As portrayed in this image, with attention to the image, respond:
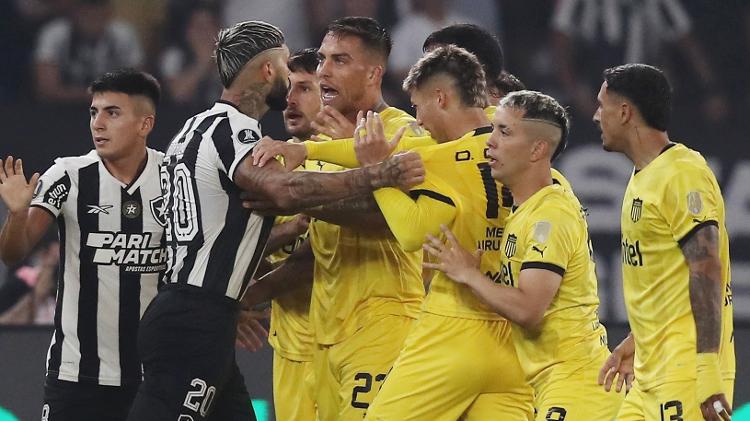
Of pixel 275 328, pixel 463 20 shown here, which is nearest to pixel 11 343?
pixel 275 328

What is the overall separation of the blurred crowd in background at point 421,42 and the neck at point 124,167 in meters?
4.31

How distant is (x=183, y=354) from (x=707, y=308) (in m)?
2.06

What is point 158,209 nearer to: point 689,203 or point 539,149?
point 539,149

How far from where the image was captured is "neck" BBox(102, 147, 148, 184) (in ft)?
21.0

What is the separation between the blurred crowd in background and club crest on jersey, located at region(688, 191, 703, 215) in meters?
5.52

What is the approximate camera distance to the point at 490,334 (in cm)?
571

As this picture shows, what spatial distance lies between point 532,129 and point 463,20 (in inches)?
209

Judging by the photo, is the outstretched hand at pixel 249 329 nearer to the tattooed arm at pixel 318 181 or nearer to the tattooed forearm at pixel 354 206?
the tattooed forearm at pixel 354 206

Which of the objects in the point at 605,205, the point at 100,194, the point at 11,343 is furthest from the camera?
the point at 605,205

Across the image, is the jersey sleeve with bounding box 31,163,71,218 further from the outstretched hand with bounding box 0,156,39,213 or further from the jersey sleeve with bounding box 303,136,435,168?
the jersey sleeve with bounding box 303,136,435,168

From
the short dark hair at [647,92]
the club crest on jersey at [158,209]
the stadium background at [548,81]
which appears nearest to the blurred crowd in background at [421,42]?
the stadium background at [548,81]

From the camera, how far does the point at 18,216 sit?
6.01 m

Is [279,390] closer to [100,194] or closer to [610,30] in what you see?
[100,194]

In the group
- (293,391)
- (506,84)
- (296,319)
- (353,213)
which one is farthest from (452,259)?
(506,84)
